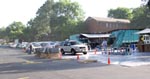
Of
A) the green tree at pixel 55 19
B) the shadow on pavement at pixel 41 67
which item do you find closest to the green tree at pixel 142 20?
the green tree at pixel 55 19

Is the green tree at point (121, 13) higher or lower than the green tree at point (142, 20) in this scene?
higher

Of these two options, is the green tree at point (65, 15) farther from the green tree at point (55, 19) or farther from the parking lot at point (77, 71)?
the parking lot at point (77, 71)

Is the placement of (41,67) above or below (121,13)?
below

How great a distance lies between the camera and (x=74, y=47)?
39.6 metres

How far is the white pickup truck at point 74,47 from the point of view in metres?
39.1

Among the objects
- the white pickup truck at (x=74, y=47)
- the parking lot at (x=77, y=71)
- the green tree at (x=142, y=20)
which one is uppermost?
the green tree at (x=142, y=20)

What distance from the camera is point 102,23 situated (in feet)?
319

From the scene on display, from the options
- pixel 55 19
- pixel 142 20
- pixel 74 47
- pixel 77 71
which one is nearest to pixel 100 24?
pixel 142 20

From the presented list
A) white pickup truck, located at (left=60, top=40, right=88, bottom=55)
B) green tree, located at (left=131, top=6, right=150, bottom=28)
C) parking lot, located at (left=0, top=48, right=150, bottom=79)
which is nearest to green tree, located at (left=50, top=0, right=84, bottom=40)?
green tree, located at (left=131, top=6, right=150, bottom=28)

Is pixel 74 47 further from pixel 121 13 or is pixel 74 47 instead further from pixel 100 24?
pixel 121 13

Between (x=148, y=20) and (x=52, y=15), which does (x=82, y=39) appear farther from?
(x=52, y=15)

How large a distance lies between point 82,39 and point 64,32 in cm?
3915

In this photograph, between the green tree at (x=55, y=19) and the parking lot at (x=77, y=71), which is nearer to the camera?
the parking lot at (x=77, y=71)

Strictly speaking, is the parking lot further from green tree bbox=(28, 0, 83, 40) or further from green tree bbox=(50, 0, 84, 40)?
green tree bbox=(50, 0, 84, 40)
